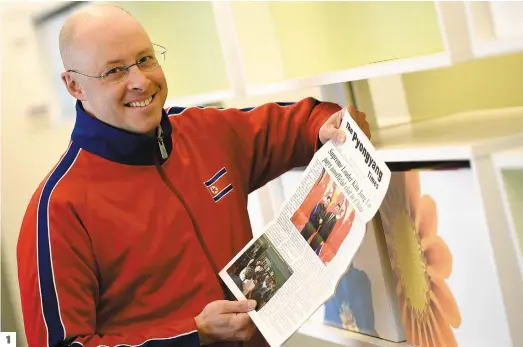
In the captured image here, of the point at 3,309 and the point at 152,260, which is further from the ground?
the point at 152,260

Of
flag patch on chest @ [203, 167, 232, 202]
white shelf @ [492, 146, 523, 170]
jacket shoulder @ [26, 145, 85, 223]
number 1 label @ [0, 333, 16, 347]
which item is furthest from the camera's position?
number 1 label @ [0, 333, 16, 347]

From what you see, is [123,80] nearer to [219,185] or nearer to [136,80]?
[136,80]

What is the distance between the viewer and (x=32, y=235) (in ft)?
3.80

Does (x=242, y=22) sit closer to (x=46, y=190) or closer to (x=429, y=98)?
(x=429, y=98)

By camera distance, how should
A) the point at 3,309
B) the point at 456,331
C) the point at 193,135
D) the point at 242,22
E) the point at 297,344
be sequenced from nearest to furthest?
the point at 456,331 < the point at 193,135 < the point at 242,22 < the point at 297,344 < the point at 3,309

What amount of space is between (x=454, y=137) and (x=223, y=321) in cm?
48

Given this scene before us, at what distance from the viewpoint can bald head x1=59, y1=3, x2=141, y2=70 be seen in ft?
3.87

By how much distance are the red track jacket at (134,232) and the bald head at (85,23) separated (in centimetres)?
12

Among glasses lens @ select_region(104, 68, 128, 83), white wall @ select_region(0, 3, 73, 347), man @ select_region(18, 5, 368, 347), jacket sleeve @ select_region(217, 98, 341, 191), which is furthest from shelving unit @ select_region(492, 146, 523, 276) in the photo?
white wall @ select_region(0, 3, 73, 347)

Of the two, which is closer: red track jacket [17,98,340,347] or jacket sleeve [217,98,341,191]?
red track jacket [17,98,340,347]

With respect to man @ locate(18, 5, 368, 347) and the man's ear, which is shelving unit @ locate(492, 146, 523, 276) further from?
the man's ear

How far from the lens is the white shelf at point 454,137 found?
101 cm

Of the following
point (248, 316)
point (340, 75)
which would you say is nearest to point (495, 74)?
point (340, 75)

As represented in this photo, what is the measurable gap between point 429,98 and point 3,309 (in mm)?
1824
